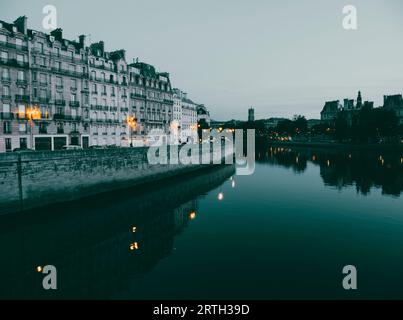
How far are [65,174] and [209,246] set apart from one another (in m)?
16.9

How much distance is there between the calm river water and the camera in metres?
14.3

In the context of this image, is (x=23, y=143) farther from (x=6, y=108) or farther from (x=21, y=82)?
(x=21, y=82)

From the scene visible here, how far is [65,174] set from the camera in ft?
92.1

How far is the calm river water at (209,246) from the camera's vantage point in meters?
14.3

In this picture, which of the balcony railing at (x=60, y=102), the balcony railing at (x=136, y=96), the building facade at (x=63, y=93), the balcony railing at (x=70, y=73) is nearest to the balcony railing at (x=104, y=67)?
the building facade at (x=63, y=93)

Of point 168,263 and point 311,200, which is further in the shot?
point 311,200

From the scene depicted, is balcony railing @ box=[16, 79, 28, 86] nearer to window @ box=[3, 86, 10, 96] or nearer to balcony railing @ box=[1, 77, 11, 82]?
balcony railing @ box=[1, 77, 11, 82]

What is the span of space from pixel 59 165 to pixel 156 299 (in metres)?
19.4

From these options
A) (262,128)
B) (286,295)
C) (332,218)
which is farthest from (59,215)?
(262,128)

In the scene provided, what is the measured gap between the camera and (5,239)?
65.7ft

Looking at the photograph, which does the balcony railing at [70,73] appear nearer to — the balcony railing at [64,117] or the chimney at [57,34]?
the chimney at [57,34]

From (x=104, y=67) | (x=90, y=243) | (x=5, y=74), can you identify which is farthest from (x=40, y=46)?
(x=90, y=243)

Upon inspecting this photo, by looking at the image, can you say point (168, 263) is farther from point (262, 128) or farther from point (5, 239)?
point (262, 128)

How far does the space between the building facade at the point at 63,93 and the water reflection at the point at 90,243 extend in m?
15.5
